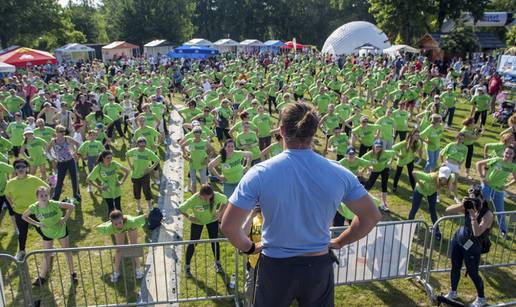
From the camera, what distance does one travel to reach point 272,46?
1951 inches

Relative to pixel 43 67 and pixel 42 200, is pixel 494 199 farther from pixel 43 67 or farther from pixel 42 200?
pixel 43 67

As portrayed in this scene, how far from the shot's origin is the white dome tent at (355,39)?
4680cm

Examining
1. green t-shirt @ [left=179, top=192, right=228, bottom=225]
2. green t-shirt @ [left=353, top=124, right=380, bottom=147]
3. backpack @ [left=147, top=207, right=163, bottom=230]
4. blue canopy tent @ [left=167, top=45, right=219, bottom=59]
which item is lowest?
backpack @ [left=147, top=207, right=163, bottom=230]

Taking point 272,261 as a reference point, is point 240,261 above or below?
below

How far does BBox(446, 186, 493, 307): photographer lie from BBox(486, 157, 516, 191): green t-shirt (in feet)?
7.63

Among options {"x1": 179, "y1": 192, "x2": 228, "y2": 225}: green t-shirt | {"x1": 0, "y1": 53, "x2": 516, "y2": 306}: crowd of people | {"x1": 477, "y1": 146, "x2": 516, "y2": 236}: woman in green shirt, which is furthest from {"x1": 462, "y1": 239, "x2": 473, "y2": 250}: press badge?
{"x1": 179, "y1": 192, "x2": 228, "y2": 225}: green t-shirt

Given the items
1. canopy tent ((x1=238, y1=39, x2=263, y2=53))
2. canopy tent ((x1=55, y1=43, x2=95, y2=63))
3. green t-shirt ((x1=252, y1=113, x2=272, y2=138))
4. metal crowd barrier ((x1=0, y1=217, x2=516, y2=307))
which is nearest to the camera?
metal crowd barrier ((x1=0, y1=217, x2=516, y2=307))

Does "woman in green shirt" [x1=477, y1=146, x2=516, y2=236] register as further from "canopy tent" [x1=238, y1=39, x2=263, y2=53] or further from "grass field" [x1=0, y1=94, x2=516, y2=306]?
"canopy tent" [x1=238, y1=39, x2=263, y2=53]

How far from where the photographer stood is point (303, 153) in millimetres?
2289

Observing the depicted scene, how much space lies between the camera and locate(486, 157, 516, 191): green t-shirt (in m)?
7.63

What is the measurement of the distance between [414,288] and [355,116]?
663 cm

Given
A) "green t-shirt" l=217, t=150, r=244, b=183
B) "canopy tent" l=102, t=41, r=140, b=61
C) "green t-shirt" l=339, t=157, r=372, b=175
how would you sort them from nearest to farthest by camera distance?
"green t-shirt" l=217, t=150, r=244, b=183 < "green t-shirt" l=339, t=157, r=372, b=175 < "canopy tent" l=102, t=41, r=140, b=61

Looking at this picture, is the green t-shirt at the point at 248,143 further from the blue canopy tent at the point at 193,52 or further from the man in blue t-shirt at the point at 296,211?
the blue canopy tent at the point at 193,52

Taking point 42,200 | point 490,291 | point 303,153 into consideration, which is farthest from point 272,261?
point 490,291
